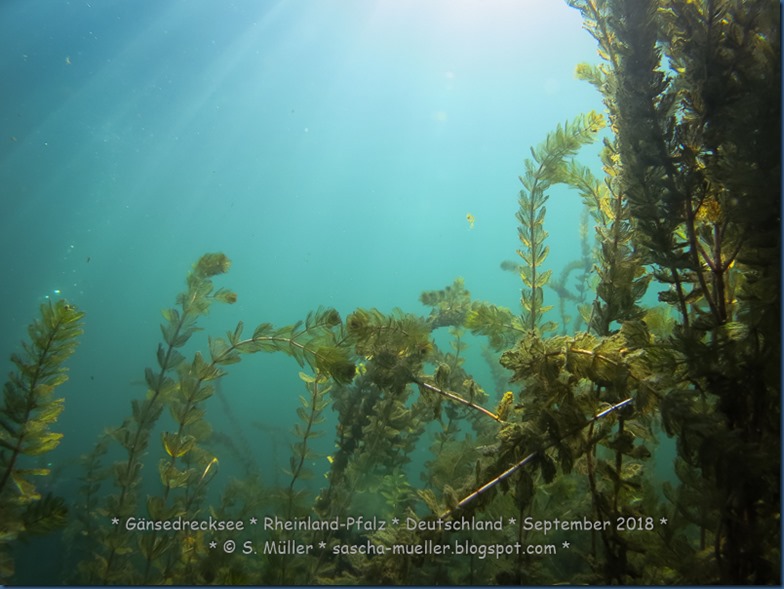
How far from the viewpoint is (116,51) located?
18.0 metres

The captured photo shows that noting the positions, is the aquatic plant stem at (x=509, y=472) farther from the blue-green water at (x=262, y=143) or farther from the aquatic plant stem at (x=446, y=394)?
the blue-green water at (x=262, y=143)

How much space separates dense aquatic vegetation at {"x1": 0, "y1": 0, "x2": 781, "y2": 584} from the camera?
131 cm

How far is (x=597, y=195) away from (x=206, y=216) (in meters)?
47.1

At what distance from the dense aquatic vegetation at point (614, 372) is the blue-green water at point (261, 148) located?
718 millimetres

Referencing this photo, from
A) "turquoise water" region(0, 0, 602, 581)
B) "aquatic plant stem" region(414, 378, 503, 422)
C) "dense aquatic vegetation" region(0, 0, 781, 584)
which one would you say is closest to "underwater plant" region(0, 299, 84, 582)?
"dense aquatic vegetation" region(0, 0, 781, 584)

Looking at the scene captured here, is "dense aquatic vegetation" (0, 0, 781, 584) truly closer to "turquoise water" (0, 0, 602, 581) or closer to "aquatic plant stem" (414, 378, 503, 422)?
"aquatic plant stem" (414, 378, 503, 422)

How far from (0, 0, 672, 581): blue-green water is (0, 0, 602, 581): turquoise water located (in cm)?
17

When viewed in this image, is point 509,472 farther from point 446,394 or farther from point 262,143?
point 262,143

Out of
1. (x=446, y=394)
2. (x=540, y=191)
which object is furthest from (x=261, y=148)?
(x=446, y=394)

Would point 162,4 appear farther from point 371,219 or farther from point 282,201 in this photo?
point 371,219

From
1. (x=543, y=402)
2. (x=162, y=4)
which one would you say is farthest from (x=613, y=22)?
(x=162, y=4)

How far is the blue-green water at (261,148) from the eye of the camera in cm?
1572

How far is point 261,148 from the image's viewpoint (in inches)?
1266

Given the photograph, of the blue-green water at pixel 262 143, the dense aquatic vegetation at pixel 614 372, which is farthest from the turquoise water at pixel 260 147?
the dense aquatic vegetation at pixel 614 372
